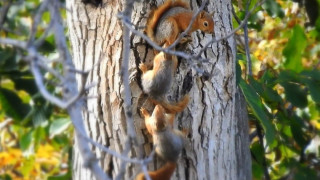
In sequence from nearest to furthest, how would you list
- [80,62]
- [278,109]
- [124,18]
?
[124,18]
[80,62]
[278,109]

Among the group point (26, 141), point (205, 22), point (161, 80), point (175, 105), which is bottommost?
point (26, 141)

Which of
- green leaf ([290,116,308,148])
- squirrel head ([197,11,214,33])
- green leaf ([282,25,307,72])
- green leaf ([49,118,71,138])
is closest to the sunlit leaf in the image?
green leaf ([282,25,307,72])

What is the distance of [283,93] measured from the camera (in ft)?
14.2

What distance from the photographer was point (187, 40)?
Result: 9.05 ft

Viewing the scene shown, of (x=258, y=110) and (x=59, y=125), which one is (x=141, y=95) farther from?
Result: (x=59, y=125)

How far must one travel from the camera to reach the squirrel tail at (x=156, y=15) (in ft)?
8.97

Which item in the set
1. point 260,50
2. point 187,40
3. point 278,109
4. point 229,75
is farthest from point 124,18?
point 260,50

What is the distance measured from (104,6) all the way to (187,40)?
1.20 feet

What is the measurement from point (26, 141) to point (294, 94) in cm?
225

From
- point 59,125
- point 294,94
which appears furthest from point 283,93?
point 59,125

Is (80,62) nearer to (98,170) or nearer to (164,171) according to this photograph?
(164,171)

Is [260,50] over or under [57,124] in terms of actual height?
over

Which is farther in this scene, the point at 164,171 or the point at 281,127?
the point at 281,127

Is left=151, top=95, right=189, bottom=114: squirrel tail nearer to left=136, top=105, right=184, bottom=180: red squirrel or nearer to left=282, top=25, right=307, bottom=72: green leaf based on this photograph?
left=136, top=105, right=184, bottom=180: red squirrel
